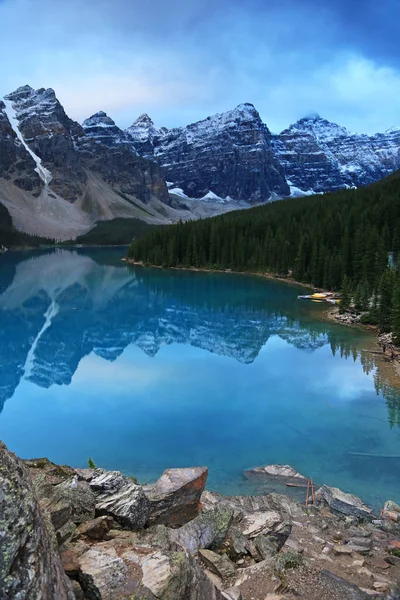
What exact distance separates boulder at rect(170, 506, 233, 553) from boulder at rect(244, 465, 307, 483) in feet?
29.8

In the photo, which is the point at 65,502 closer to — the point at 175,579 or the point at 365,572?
the point at 175,579

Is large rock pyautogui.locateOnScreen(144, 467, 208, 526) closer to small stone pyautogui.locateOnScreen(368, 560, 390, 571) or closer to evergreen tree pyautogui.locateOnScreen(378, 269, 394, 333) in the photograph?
small stone pyautogui.locateOnScreen(368, 560, 390, 571)

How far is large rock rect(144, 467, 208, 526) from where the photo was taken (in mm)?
8383

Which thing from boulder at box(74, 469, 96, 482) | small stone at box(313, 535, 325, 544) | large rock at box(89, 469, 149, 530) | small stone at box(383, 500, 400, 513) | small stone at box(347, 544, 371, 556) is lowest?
small stone at box(383, 500, 400, 513)

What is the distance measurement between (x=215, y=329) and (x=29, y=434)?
25165mm

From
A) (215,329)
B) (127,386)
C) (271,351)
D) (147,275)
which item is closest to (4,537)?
(127,386)

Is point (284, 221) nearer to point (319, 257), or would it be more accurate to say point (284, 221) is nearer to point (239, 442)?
point (319, 257)

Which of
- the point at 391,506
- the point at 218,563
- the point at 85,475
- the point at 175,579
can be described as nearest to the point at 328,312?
the point at 391,506

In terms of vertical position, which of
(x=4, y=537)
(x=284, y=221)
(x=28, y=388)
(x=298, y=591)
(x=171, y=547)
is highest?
(x=284, y=221)

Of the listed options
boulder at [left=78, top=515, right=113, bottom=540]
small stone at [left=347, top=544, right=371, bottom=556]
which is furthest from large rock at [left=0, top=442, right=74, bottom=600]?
small stone at [left=347, top=544, right=371, bottom=556]

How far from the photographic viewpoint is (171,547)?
657cm

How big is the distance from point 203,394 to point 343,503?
1443cm

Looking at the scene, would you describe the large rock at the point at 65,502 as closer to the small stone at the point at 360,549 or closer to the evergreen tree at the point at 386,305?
the small stone at the point at 360,549

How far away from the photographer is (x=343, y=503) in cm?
1308
